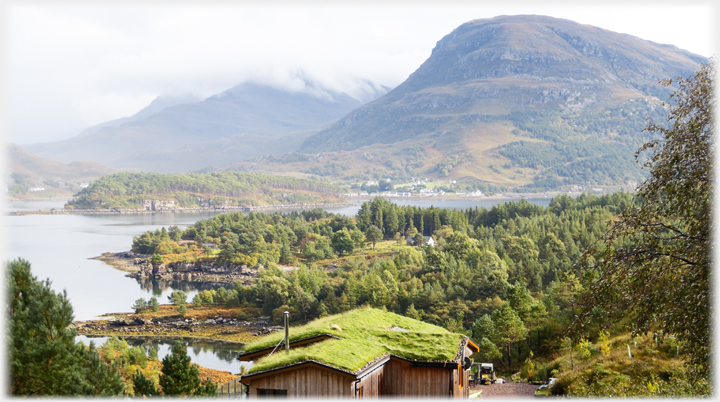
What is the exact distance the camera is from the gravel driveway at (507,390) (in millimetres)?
15070

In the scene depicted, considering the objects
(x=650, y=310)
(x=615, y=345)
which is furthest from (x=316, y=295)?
A: (x=650, y=310)

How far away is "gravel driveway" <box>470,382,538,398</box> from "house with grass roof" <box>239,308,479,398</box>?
590cm

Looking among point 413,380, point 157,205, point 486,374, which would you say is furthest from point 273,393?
point 157,205

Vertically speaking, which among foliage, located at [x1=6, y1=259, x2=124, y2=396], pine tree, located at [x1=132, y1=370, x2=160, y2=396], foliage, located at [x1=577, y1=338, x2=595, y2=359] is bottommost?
foliage, located at [x1=577, y1=338, x2=595, y2=359]

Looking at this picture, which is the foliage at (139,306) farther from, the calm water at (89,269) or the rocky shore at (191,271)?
the rocky shore at (191,271)

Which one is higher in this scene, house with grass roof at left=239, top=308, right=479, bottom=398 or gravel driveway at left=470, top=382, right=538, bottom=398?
house with grass roof at left=239, top=308, right=479, bottom=398

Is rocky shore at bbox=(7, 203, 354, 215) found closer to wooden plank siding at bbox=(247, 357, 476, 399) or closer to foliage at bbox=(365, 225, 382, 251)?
foliage at bbox=(365, 225, 382, 251)

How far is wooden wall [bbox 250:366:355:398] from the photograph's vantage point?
24.1 feet

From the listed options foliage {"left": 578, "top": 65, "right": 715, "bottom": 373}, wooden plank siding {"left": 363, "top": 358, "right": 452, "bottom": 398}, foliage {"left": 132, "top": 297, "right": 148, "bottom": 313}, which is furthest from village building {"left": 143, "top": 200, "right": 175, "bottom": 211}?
foliage {"left": 578, "top": 65, "right": 715, "bottom": 373}

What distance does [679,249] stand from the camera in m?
6.20

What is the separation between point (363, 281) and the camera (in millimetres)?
37094

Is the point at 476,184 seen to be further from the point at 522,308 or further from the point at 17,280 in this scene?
the point at 17,280

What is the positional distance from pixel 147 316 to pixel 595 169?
18828 cm

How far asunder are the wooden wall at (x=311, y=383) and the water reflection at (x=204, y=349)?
751 inches
